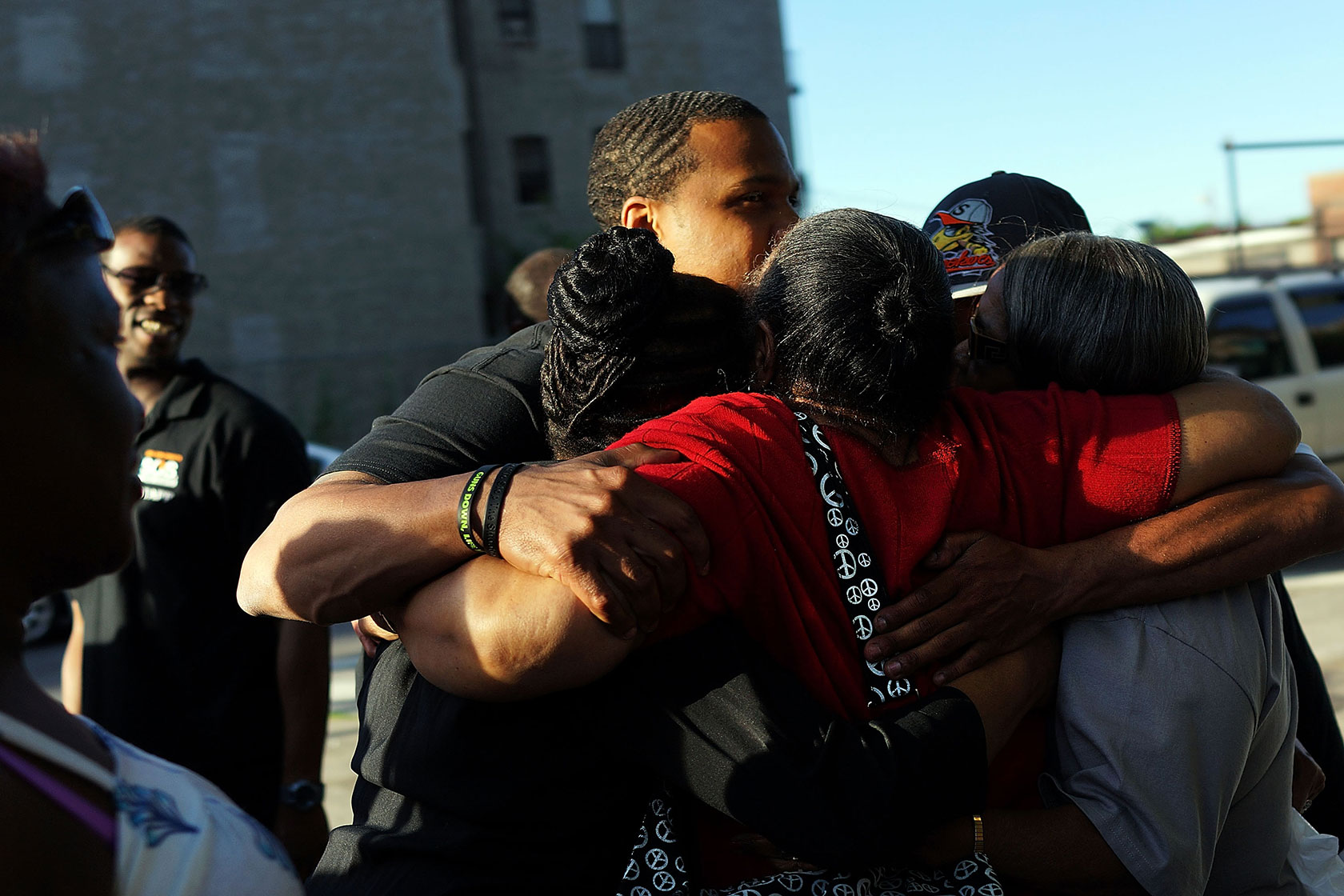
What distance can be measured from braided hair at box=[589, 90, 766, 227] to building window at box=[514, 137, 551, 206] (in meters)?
20.4

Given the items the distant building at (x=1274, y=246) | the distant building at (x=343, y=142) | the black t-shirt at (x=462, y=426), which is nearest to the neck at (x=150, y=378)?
the black t-shirt at (x=462, y=426)

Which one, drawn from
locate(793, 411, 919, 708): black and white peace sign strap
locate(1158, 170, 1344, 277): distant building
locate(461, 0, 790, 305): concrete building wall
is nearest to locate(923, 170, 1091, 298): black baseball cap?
locate(793, 411, 919, 708): black and white peace sign strap

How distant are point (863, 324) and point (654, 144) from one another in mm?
1093

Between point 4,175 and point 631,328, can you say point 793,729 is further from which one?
point 4,175

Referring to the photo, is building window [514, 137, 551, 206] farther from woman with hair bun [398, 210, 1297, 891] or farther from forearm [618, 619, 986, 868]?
forearm [618, 619, 986, 868]

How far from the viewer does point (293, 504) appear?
1.87m

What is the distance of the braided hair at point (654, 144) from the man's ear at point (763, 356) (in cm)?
88

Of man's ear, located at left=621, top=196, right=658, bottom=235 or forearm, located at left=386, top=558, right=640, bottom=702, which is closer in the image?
forearm, located at left=386, top=558, right=640, bottom=702

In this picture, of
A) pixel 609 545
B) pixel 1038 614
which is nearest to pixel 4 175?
pixel 609 545

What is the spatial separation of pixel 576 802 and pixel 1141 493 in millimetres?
986

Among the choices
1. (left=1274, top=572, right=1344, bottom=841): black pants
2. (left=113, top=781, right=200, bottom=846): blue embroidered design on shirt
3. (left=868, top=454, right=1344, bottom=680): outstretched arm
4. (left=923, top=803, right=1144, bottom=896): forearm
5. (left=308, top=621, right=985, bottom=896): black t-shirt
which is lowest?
(left=1274, top=572, right=1344, bottom=841): black pants

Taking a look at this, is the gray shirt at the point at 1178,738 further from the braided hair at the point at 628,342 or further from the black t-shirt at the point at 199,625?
the black t-shirt at the point at 199,625

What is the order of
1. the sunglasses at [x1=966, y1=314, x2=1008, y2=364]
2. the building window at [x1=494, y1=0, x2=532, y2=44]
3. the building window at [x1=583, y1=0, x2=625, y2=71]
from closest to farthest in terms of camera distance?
the sunglasses at [x1=966, y1=314, x2=1008, y2=364] → the building window at [x1=494, y1=0, x2=532, y2=44] → the building window at [x1=583, y1=0, x2=625, y2=71]

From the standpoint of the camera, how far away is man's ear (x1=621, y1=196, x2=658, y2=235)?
273 cm
